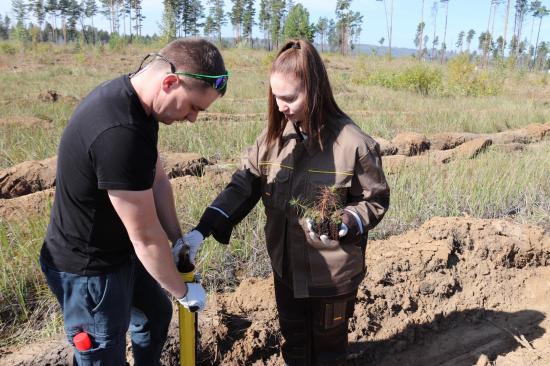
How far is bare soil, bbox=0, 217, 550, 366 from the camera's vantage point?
2.41m

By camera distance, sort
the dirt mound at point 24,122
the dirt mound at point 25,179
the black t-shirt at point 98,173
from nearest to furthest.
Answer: the black t-shirt at point 98,173 → the dirt mound at point 25,179 → the dirt mound at point 24,122

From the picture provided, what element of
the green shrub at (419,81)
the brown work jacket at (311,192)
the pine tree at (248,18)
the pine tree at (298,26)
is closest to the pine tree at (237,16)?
the pine tree at (248,18)

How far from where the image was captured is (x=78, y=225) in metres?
1.44

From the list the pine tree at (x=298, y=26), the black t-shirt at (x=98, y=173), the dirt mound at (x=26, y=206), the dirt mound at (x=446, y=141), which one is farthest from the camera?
the pine tree at (x=298, y=26)

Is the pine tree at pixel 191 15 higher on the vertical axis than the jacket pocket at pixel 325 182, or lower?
higher

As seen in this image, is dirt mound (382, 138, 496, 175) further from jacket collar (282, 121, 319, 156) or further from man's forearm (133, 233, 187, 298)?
man's forearm (133, 233, 187, 298)

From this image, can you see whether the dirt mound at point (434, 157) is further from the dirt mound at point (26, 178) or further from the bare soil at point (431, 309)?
the dirt mound at point (26, 178)

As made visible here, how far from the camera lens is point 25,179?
4242mm

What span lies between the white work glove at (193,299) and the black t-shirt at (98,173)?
10.6 inches

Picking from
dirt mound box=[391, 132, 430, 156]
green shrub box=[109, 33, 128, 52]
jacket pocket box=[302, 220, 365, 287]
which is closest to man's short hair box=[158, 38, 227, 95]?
jacket pocket box=[302, 220, 365, 287]

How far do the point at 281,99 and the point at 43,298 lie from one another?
1911mm

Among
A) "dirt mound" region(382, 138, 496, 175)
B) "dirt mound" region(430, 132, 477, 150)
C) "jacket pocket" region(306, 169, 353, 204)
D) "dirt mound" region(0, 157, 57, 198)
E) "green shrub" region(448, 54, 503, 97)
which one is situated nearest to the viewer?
"jacket pocket" region(306, 169, 353, 204)

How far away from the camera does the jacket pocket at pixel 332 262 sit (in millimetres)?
1772

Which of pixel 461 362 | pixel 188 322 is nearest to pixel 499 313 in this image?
pixel 461 362
